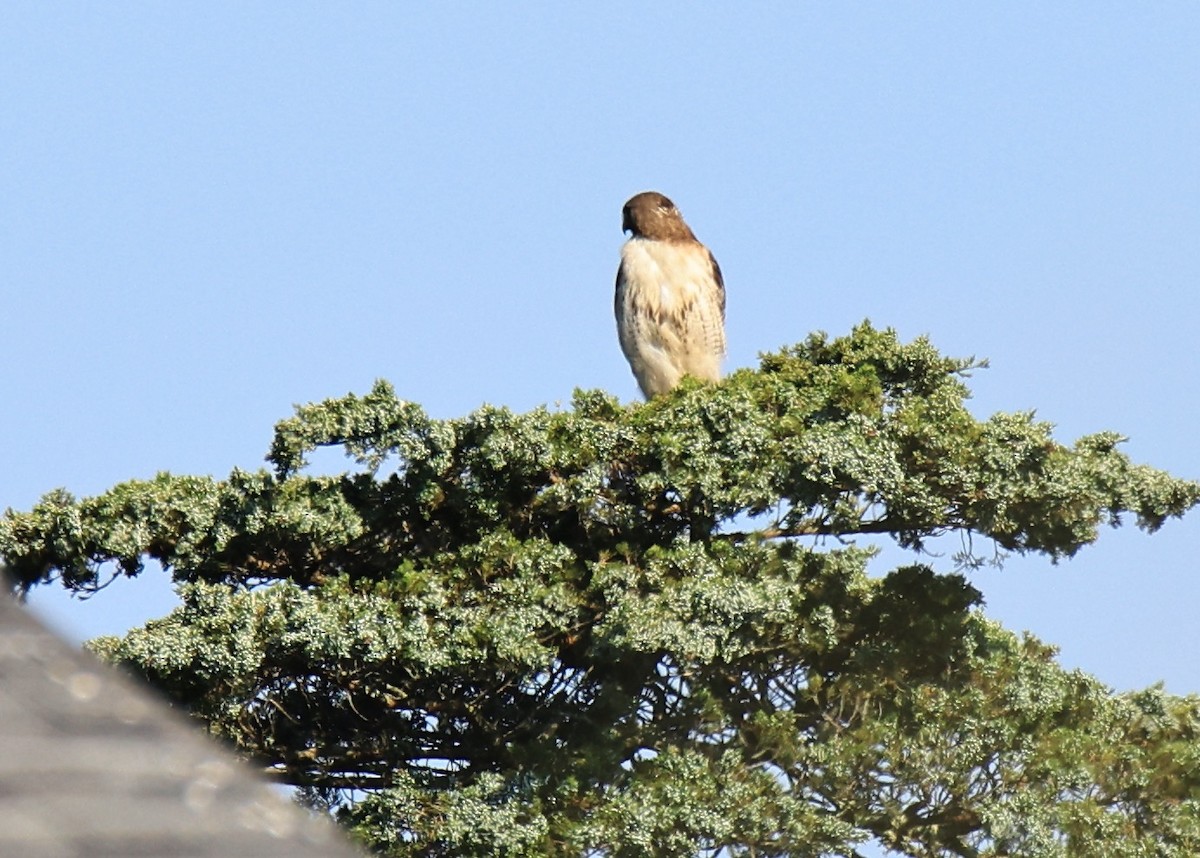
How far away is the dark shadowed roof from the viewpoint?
346cm

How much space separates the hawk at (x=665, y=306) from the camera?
15.6 metres

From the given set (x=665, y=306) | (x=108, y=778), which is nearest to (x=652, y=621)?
(x=665, y=306)

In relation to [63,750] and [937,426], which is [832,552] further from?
[63,750]

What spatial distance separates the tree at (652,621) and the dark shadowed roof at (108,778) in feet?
24.4

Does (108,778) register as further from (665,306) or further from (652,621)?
(665,306)

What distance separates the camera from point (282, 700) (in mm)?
12055

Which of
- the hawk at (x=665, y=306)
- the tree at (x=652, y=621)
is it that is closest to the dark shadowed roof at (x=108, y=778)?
the tree at (x=652, y=621)

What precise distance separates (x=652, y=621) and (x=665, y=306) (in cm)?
486

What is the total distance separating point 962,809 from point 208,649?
14.4 ft

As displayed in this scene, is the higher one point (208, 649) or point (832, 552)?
point (832, 552)

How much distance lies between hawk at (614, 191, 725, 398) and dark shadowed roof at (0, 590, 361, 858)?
39.0 feet

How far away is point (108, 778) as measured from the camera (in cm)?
360

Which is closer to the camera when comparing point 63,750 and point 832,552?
point 63,750

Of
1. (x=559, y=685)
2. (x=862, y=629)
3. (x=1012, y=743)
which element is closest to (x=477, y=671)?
(x=559, y=685)
